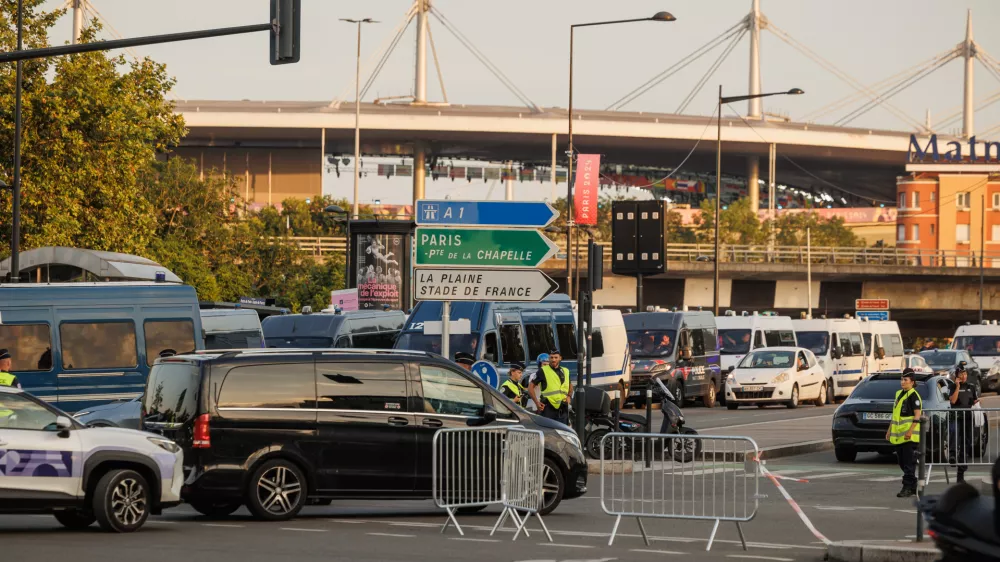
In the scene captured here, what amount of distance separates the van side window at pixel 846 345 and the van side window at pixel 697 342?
6.11m

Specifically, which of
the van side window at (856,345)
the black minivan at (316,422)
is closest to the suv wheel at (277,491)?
the black minivan at (316,422)

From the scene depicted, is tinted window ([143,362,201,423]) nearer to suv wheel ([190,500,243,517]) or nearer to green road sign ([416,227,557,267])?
suv wheel ([190,500,243,517])

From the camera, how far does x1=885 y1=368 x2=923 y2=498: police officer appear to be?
18.0 metres

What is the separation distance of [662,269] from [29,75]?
55.5 feet

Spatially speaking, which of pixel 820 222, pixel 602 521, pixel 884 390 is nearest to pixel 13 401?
pixel 602 521

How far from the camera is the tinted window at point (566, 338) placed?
1278 inches

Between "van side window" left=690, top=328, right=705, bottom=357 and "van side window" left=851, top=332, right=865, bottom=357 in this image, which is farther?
"van side window" left=851, top=332, right=865, bottom=357

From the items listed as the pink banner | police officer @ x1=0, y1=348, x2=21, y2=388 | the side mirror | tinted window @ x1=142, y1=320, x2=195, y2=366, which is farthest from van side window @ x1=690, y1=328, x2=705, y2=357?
the side mirror

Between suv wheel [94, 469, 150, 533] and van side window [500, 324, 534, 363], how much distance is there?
16.8 meters

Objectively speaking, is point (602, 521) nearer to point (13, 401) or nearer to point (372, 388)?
point (372, 388)

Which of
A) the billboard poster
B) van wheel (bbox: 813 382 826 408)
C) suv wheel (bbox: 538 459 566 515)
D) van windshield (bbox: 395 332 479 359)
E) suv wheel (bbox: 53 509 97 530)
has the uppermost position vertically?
the billboard poster

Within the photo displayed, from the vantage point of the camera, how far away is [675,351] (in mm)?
39688

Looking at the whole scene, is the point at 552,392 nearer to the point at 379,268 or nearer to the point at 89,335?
the point at 89,335

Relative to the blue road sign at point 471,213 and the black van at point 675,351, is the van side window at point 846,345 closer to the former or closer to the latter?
the black van at point 675,351
